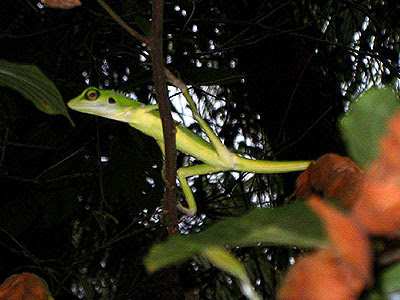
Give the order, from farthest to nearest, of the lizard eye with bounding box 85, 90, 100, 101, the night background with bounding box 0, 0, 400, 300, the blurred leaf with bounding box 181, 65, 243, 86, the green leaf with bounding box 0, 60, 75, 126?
the night background with bounding box 0, 0, 400, 300
the blurred leaf with bounding box 181, 65, 243, 86
the lizard eye with bounding box 85, 90, 100, 101
the green leaf with bounding box 0, 60, 75, 126

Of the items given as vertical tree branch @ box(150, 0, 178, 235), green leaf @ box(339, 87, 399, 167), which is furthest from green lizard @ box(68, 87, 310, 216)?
green leaf @ box(339, 87, 399, 167)

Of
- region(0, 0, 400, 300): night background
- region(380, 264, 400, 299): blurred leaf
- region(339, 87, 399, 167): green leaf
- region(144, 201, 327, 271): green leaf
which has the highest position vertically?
region(339, 87, 399, 167): green leaf

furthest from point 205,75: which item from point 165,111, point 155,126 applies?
point 165,111

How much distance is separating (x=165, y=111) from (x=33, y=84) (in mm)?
161

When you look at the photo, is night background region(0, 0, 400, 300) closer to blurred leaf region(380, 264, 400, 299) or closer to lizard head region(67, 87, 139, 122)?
lizard head region(67, 87, 139, 122)

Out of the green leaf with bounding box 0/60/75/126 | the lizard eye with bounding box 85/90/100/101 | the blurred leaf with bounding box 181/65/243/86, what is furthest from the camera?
the blurred leaf with bounding box 181/65/243/86

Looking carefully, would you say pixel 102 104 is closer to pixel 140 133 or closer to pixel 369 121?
pixel 369 121

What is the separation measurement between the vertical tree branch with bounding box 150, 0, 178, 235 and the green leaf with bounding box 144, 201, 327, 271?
35cm

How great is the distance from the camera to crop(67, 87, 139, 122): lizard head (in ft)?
3.02

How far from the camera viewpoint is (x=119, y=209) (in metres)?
2.14

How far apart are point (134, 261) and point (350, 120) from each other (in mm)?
1794

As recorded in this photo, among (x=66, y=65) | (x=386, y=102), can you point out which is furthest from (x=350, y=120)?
(x=66, y=65)

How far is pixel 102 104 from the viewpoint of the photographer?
930 mm

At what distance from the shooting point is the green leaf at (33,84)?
51 centimetres
